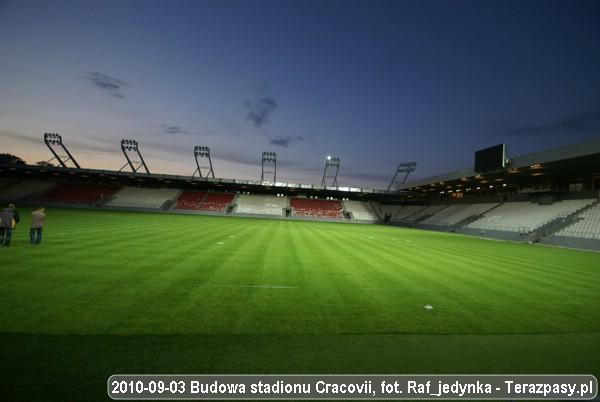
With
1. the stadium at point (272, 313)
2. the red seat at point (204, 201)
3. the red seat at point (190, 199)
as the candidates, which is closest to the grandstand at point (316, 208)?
the red seat at point (204, 201)

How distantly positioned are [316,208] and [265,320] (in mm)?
65765

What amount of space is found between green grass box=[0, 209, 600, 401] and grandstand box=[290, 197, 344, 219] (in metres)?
55.8

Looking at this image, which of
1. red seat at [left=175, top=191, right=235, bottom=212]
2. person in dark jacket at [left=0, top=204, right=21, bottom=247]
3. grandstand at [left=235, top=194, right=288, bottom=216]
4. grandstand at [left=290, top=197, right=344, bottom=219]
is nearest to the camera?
person in dark jacket at [left=0, top=204, right=21, bottom=247]

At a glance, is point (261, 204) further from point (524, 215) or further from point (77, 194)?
point (524, 215)

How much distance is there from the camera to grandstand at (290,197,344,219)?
67.8 meters

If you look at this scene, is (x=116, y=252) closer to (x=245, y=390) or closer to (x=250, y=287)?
(x=250, y=287)

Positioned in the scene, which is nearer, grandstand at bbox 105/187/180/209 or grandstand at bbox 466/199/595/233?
grandstand at bbox 466/199/595/233

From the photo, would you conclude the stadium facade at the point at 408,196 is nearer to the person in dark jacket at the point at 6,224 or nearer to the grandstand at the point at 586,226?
the grandstand at the point at 586,226

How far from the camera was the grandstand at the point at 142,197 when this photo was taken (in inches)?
2409

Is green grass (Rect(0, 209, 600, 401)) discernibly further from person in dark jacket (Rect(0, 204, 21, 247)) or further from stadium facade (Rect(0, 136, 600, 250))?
stadium facade (Rect(0, 136, 600, 250))

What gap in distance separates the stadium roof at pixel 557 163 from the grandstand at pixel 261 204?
3938 centimetres

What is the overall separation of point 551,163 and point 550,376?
35.1 m

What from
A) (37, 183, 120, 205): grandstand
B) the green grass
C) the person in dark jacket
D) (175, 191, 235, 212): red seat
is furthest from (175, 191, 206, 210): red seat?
the green grass

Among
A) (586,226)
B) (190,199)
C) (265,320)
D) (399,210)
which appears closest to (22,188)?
(190,199)
